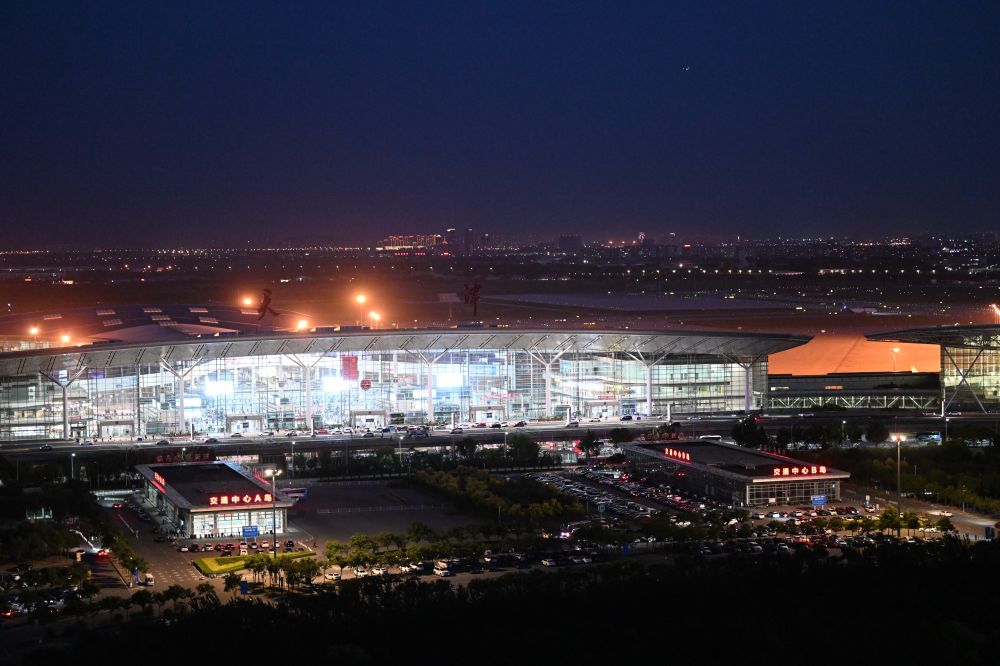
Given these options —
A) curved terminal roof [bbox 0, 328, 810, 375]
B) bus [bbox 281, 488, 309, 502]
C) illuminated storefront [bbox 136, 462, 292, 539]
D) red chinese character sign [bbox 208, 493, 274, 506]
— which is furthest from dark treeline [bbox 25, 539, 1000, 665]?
curved terminal roof [bbox 0, 328, 810, 375]

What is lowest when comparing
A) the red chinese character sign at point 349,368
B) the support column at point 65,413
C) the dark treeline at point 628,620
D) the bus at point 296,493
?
the dark treeline at point 628,620

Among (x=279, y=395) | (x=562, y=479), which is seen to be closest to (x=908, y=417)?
(x=562, y=479)

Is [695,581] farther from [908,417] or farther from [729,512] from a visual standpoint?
[908,417]

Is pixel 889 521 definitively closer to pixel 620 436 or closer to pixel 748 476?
pixel 748 476

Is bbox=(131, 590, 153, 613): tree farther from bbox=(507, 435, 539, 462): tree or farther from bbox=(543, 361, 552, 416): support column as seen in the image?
bbox=(543, 361, 552, 416): support column

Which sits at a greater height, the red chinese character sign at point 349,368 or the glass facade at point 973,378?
the red chinese character sign at point 349,368

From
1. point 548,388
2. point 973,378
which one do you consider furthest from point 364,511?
point 973,378

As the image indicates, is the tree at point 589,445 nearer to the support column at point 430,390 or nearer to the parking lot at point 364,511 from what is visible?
the support column at point 430,390

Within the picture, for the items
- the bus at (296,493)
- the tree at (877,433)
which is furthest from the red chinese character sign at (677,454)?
the bus at (296,493)
